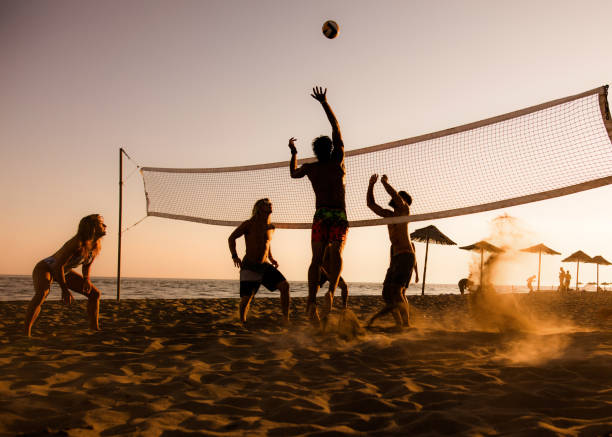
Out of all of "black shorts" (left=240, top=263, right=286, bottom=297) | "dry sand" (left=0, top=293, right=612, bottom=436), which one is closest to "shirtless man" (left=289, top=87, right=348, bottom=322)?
"dry sand" (left=0, top=293, right=612, bottom=436)

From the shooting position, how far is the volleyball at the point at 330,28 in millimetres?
6750

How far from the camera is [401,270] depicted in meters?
4.99

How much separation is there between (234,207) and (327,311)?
384cm

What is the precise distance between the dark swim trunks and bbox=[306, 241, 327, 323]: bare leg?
8 centimetres

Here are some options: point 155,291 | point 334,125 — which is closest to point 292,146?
point 334,125

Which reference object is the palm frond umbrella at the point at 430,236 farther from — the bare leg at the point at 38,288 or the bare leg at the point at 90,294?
the bare leg at the point at 38,288

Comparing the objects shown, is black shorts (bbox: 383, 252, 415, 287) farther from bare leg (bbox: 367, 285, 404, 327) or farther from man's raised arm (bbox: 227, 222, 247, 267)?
man's raised arm (bbox: 227, 222, 247, 267)

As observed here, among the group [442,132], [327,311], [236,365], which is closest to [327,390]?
[236,365]

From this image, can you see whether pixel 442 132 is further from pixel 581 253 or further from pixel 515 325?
pixel 581 253

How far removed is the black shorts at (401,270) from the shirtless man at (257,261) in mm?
1170

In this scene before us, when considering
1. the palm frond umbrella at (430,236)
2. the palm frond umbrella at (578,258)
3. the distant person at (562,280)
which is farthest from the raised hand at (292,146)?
the palm frond umbrella at (578,258)

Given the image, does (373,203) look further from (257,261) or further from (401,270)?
(257,261)

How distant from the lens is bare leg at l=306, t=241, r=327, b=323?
450 centimetres

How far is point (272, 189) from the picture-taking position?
7.61 metres
